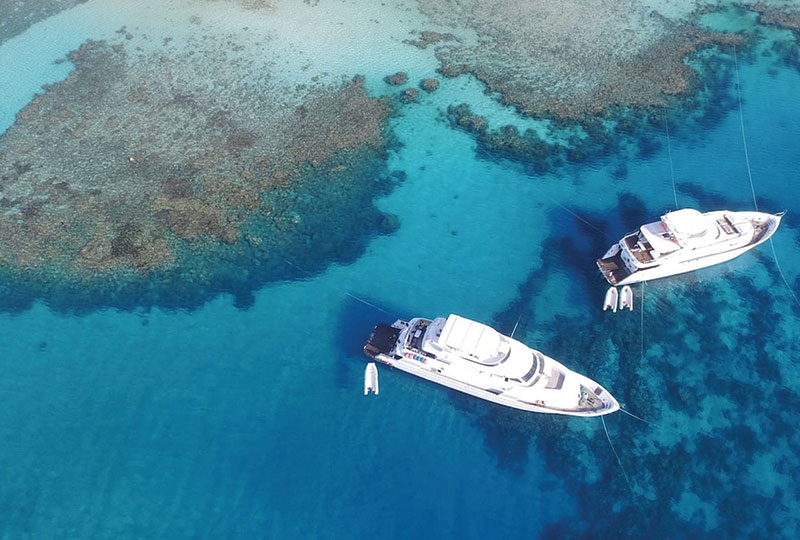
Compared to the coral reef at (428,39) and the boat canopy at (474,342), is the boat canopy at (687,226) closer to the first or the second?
the boat canopy at (474,342)

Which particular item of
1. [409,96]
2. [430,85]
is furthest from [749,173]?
[409,96]

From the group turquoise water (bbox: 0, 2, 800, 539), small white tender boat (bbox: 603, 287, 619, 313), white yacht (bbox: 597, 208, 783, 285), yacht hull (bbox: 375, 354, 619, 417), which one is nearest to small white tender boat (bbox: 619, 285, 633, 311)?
small white tender boat (bbox: 603, 287, 619, 313)

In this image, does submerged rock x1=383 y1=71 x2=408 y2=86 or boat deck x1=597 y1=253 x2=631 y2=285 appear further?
submerged rock x1=383 y1=71 x2=408 y2=86

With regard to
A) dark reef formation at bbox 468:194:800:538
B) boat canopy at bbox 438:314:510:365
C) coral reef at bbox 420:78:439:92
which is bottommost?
dark reef formation at bbox 468:194:800:538

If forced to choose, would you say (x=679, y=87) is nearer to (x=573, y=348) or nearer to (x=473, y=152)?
(x=473, y=152)

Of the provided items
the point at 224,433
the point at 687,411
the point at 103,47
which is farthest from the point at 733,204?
the point at 103,47

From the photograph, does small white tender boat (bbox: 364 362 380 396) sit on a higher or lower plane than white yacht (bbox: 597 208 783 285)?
lower

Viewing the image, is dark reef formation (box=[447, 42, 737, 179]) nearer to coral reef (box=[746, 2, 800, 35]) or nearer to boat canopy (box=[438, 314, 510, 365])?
coral reef (box=[746, 2, 800, 35])
